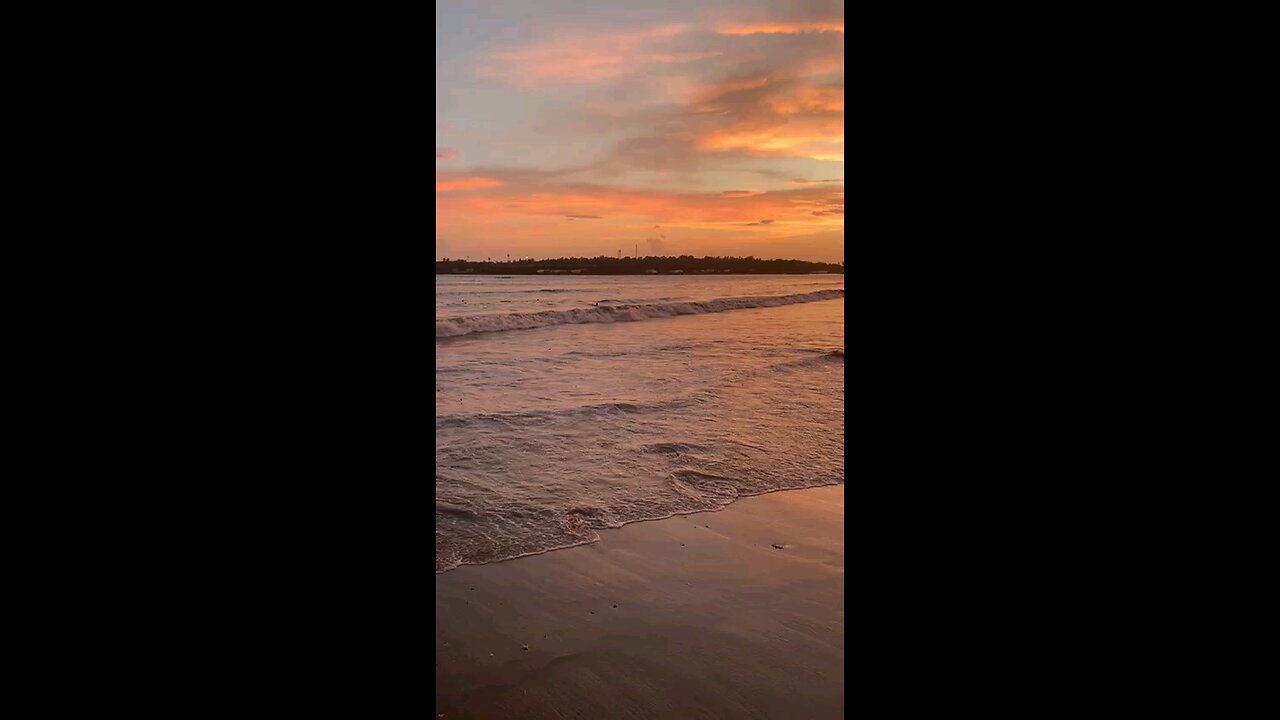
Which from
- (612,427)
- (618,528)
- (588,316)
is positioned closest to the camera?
(618,528)

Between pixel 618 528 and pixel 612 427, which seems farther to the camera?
pixel 612 427

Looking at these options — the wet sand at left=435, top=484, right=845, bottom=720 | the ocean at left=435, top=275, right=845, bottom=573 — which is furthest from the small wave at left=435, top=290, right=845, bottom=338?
the wet sand at left=435, top=484, right=845, bottom=720

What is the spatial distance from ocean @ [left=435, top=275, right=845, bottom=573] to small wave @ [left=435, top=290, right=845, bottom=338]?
17 cm

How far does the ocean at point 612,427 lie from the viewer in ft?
12.7

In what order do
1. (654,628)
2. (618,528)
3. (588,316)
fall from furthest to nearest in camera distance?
(588,316), (618,528), (654,628)

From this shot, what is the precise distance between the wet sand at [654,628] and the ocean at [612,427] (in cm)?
39

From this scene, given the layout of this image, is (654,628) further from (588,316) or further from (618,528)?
(588,316)

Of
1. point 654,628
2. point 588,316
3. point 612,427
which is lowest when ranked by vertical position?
point 654,628

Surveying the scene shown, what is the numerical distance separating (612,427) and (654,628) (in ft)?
11.4

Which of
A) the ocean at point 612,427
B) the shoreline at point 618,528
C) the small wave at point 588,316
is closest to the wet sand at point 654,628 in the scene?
the shoreline at point 618,528

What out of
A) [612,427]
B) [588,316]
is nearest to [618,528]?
[612,427]

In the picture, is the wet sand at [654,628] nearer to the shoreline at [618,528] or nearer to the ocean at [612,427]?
the shoreline at [618,528]

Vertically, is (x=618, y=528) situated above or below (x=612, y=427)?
below

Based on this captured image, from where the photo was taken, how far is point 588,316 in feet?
54.5
